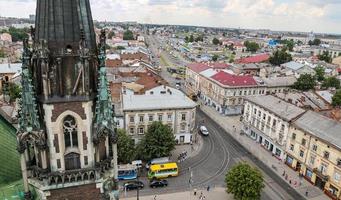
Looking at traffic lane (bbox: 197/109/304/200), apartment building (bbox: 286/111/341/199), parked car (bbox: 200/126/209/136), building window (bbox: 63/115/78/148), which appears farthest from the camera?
parked car (bbox: 200/126/209/136)

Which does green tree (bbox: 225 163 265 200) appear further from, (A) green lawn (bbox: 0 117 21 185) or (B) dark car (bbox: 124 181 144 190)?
(A) green lawn (bbox: 0 117 21 185)

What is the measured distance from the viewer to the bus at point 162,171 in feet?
170

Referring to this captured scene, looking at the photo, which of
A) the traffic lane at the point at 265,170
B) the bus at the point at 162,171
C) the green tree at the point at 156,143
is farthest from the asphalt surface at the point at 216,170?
the green tree at the point at 156,143

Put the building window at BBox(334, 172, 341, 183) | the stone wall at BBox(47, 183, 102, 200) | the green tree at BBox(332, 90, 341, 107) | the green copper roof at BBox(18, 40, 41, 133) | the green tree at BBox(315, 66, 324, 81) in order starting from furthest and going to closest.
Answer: the green tree at BBox(315, 66, 324, 81)
the green tree at BBox(332, 90, 341, 107)
the building window at BBox(334, 172, 341, 183)
the stone wall at BBox(47, 183, 102, 200)
the green copper roof at BBox(18, 40, 41, 133)

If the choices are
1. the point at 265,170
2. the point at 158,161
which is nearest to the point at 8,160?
the point at 158,161

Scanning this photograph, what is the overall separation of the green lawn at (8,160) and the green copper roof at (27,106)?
24.4ft

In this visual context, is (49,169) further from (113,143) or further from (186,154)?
(186,154)

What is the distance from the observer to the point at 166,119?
212ft

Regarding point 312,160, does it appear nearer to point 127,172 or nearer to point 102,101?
point 127,172

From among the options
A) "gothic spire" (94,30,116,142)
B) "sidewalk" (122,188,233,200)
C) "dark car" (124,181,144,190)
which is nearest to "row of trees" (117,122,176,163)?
"dark car" (124,181,144,190)

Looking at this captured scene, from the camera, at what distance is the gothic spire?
679 inches

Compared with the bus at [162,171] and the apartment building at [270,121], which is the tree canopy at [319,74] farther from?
the bus at [162,171]

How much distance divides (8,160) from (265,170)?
47.5 meters

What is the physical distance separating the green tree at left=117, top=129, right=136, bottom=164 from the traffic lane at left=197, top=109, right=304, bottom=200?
22.6 m
